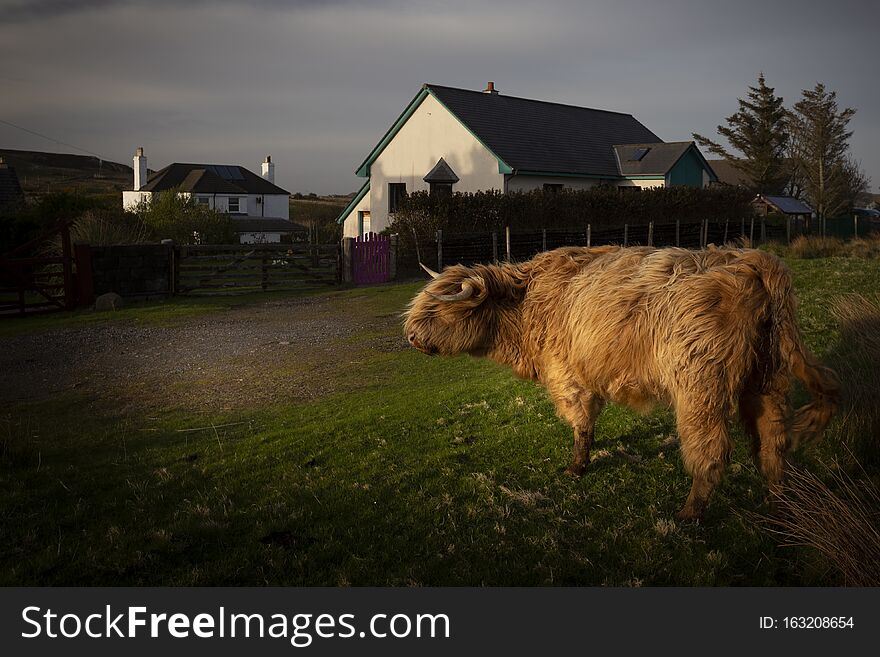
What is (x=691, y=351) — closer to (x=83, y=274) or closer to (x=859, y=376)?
(x=859, y=376)

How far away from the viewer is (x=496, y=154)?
33562 mm

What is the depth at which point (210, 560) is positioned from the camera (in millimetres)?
4750

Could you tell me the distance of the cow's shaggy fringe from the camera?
4.14 meters

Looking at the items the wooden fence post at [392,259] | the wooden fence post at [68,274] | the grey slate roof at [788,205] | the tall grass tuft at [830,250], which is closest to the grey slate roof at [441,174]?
the wooden fence post at [392,259]

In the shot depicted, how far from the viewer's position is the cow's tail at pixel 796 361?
506cm

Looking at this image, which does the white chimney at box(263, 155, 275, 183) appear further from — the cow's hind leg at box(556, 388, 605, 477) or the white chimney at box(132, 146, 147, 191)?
the cow's hind leg at box(556, 388, 605, 477)

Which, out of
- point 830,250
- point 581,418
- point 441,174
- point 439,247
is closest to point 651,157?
point 441,174

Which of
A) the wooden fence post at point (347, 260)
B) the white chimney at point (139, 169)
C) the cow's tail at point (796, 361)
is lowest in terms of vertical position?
the cow's tail at point (796, 361)

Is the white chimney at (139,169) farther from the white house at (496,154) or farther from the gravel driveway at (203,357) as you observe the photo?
the gravel driveway at (203,357)

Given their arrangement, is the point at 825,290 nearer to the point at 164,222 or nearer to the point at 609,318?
the point at 609,318

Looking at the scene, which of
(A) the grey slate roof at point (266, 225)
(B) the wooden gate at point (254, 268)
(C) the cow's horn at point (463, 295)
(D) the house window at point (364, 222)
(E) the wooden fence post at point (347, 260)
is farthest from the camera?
(A) the grey slate roof at point (266, 225)

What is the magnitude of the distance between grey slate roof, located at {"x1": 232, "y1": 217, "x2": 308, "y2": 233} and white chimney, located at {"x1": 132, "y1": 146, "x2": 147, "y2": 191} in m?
9.46

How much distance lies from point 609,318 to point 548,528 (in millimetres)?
→ 1627

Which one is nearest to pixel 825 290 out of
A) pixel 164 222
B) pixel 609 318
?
pixel 609 318
